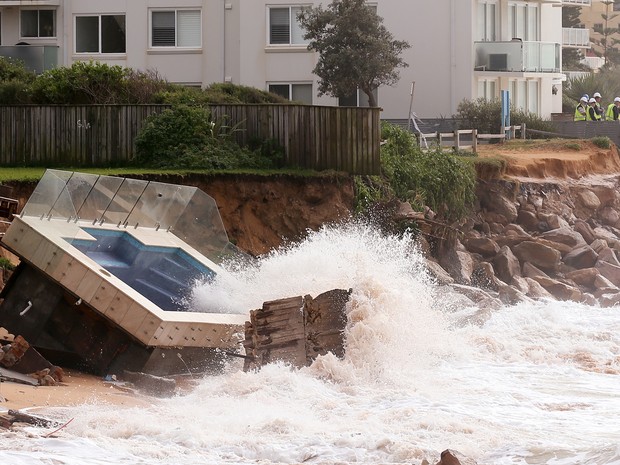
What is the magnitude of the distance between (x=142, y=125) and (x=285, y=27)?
56.8ft

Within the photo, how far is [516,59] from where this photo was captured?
4803cm

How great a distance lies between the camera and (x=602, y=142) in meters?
41.6

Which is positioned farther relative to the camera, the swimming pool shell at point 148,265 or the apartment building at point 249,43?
the apartment building at point 249,43

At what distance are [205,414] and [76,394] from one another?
5.62 feet

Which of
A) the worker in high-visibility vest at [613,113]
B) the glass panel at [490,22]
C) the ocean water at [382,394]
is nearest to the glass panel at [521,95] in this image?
the glass panel at [490,22]

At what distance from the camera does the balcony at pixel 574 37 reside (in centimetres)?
7188

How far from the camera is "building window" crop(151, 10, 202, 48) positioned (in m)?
45.8

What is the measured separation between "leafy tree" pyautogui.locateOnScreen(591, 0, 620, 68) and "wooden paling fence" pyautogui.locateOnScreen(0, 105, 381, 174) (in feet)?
180

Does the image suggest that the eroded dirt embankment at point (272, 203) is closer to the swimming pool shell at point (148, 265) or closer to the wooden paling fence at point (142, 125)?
the wooden paling fence at point (142, 125)

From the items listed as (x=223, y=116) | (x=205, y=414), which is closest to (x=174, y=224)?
(x=205, y=414)

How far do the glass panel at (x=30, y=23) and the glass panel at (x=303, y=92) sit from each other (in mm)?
9714

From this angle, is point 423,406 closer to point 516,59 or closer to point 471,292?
point 471,292

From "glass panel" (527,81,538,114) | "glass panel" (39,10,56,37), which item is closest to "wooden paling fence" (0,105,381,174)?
"glass panel" (39,10,56,37)

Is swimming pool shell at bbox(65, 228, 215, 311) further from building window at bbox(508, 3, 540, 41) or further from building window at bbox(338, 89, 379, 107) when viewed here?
building window at bbox(508, 3, 540, 41)
